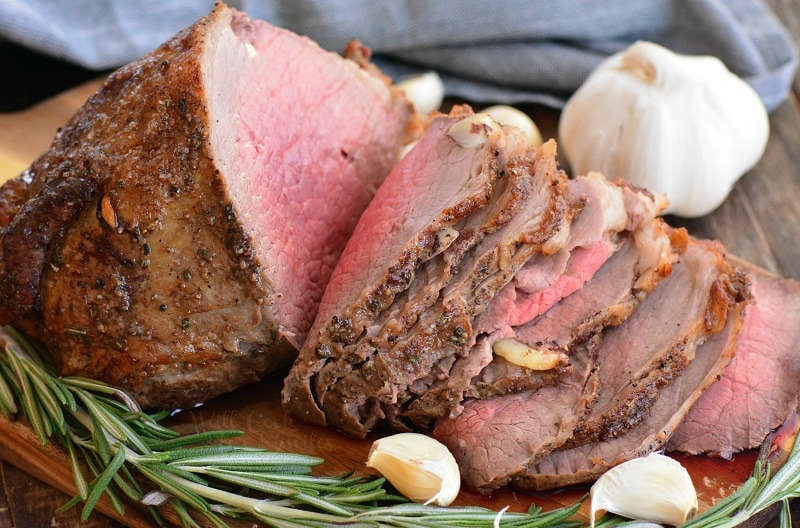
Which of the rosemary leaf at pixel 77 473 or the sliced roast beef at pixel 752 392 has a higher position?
the rosemary leaf at pixel 77 473

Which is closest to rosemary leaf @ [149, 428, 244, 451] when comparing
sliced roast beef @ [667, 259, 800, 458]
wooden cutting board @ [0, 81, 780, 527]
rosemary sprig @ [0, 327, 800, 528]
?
rosemary sprig @ [0, 327, 800, 528]

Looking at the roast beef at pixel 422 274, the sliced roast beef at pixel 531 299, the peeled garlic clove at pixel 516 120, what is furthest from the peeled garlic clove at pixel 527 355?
the peeled garlic clove at pixel 516 120

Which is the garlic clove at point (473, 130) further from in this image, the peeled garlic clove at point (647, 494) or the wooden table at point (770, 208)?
the wooden table at point (770, 208)

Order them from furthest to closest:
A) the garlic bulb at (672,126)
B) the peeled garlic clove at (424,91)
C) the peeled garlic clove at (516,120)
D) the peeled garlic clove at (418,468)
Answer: the peeled garlic clove at (424,91), the peeled garlic clove at (516,120), the garlic bulb at (672,126), the peeled garlic clove at (418,468)

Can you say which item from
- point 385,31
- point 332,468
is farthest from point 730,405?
point 385,31

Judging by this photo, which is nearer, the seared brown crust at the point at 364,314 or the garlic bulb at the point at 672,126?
the seared brown crust at the point at 364,314

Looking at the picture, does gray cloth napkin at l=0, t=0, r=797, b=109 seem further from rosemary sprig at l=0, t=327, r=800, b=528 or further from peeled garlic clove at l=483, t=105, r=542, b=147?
rosemary sprig at l=0, t=327, r=800, b=528

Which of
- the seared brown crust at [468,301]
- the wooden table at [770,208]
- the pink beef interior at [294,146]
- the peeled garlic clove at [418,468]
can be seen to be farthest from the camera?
the wooden table at [770,208]
